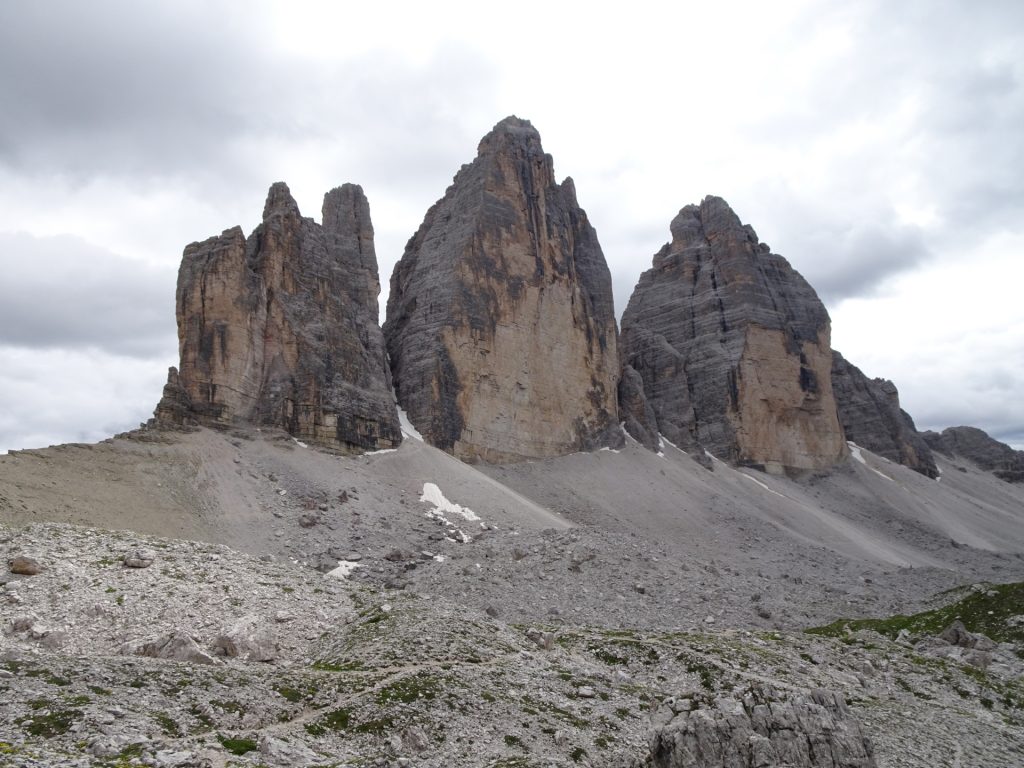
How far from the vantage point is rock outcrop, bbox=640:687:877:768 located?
16.2 metres

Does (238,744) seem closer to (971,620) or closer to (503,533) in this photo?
(971,620)

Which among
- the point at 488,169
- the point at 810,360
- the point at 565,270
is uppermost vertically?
the point at 488,169

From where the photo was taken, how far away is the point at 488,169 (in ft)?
297

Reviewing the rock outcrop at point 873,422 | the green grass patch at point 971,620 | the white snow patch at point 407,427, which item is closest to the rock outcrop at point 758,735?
the green grass patch at point 971,620

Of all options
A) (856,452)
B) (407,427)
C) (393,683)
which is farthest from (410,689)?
(856,452)

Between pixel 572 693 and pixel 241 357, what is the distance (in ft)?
159

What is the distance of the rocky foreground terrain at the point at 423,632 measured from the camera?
17531 millimetres

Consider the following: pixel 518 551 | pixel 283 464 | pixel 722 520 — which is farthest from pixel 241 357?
pixel 722 520

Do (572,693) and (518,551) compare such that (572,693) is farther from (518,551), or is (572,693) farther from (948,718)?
(518,551)

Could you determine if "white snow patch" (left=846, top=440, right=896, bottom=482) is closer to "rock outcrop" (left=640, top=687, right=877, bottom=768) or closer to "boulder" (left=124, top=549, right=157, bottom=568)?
"rock outcrop" (left=640, top=687, right=877, bottom=768)

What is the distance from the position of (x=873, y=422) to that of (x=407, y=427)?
9029cm

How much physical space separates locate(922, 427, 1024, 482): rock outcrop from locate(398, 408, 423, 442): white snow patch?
12909cm

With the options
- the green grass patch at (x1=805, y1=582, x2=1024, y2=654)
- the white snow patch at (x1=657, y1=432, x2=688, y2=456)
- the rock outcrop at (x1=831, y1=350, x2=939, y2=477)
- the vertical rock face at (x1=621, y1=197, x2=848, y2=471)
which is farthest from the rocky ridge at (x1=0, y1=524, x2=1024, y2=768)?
the rock outcrop at (x1=831, y1=350, x2=939, y2=477)

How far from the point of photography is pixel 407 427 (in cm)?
7656
